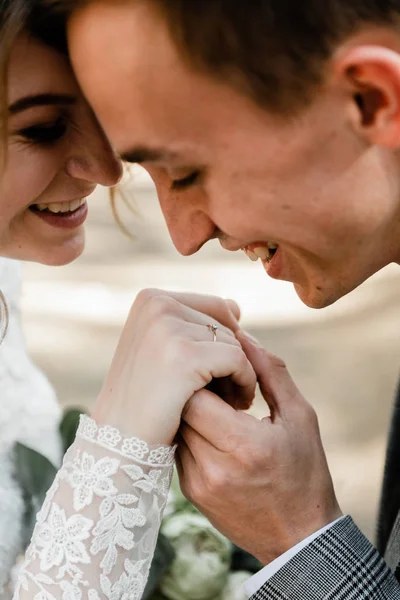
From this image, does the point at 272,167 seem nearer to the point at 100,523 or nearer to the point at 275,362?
the point at 275,362

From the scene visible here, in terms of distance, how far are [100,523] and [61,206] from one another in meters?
0.58

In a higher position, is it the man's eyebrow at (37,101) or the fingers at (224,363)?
the man's eyebrow at (37,101)

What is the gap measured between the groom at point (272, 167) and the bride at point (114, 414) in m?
0.05

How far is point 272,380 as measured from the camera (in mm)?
1339

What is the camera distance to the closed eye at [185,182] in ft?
3.77

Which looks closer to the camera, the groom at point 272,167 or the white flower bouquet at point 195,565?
the groom at point 272,167

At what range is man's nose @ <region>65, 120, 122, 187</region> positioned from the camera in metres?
1.47

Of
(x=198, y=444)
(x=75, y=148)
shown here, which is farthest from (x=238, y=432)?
(x=75, y=148)

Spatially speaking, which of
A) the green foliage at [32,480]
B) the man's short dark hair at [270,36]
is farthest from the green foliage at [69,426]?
the man's short dark hair at [270,36]

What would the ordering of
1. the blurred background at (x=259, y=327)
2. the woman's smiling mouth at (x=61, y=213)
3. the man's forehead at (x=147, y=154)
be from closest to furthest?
1. the man's forehead at (x=147, y=154)
2. the woman's smiling mouth at (x=61, y=213)
3. the blurred background at (x=259, y=327)

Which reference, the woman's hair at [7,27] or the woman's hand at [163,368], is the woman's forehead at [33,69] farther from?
the woman's hand at [163,368]

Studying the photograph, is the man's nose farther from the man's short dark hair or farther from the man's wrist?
the man's wrist

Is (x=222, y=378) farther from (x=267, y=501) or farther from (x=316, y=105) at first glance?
(x=316, y=105)

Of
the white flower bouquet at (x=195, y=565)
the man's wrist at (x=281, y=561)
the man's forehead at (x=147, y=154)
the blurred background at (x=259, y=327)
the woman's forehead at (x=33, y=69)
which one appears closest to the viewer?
the man's forehead at (x=147, y=154)
